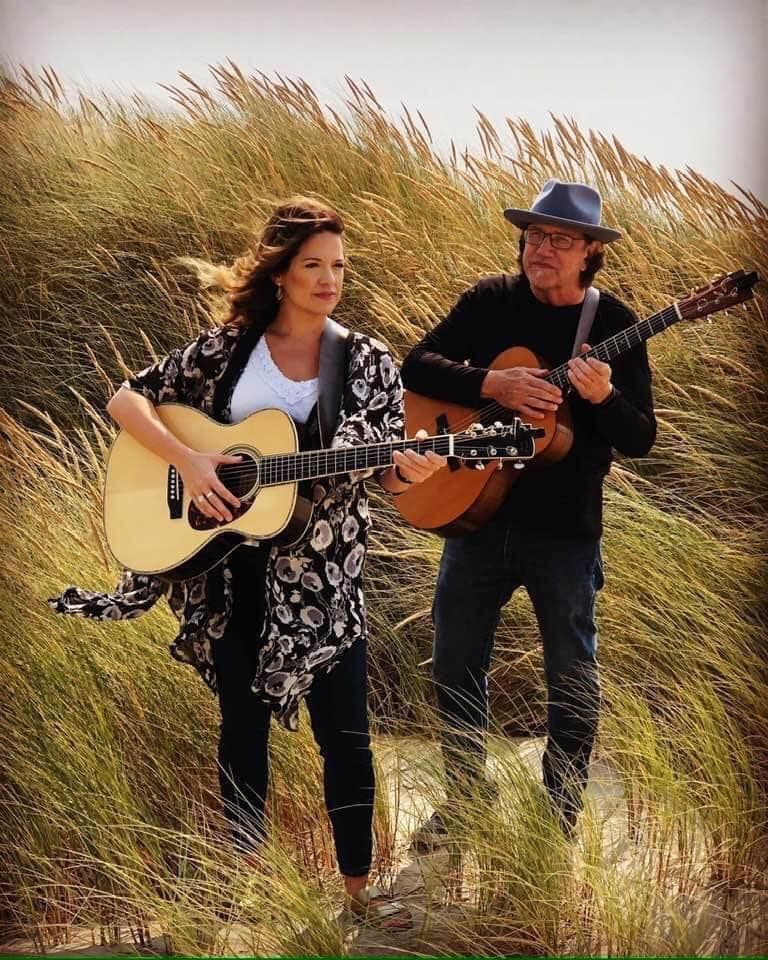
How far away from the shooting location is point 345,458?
10.8 feet

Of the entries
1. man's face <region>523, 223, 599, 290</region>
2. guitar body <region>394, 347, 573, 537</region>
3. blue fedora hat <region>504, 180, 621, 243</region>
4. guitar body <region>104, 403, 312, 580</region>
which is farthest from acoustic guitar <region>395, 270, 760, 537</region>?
guitar body <region>104, 403, 312, 580</region>

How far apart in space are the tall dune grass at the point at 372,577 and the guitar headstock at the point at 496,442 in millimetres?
793

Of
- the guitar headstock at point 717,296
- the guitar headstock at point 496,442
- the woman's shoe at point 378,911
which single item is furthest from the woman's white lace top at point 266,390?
the woman's shoe at point 378,911

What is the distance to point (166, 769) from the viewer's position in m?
3.75

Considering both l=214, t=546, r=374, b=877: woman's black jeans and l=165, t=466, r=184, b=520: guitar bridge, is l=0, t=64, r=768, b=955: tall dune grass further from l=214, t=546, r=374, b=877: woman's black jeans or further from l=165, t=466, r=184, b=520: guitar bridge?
l=165, t=466, r=184, b=520: guitar bridge

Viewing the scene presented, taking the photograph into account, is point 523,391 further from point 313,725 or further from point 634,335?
point 313,725

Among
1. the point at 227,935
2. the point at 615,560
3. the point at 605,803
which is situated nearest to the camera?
the point at 227,935

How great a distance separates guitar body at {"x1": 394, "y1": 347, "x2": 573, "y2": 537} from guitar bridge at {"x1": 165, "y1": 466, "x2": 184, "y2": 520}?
63 cm

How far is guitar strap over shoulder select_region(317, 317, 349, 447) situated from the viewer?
3.37 m

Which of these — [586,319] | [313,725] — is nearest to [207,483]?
[313,725]

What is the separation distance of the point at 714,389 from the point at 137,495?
173 cm

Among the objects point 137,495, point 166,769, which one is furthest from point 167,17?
point 166,769

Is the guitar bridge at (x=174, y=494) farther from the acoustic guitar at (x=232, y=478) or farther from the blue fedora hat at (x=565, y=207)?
the blue fedora hat at (x=565, y=207)

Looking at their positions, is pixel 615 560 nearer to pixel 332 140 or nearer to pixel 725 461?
pixel 725 461
